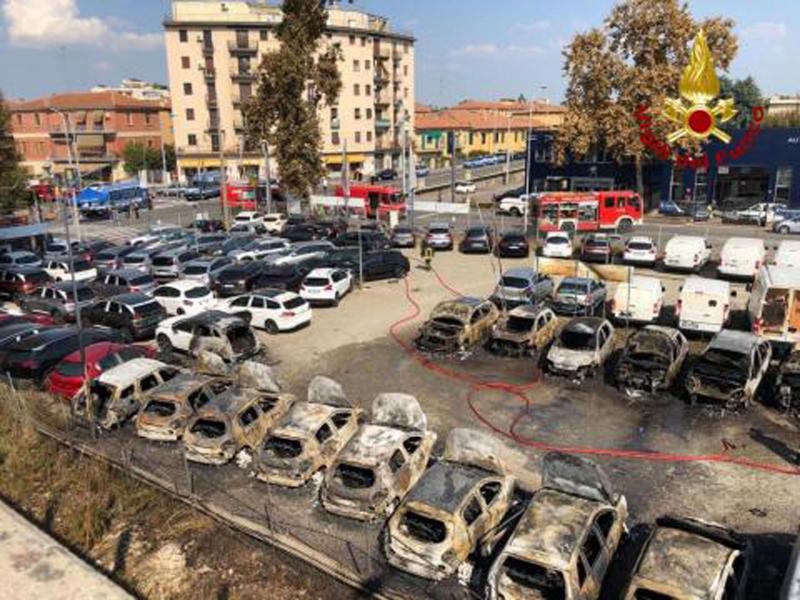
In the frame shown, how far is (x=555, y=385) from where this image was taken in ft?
60.4

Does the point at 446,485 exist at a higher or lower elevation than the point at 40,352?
higher

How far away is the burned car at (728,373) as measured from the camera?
16.1m

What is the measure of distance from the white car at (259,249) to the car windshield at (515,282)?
12856mm

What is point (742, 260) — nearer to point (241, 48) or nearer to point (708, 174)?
point (708, 174)

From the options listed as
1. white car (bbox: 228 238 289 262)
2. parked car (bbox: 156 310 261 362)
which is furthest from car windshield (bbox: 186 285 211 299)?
white car (bbox: 228 238 289 262)

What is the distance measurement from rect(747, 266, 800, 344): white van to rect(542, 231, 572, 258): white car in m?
14.7

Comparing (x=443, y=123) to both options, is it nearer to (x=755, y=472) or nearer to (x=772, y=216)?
(x=772, y=216)

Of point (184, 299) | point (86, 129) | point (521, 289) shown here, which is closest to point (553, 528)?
point (521, 289)

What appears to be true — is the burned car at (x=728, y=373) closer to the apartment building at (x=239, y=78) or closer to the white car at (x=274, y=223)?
the white car at (x=274, y=223)

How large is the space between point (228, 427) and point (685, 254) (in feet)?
79.7

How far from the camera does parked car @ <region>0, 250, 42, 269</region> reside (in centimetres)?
3351

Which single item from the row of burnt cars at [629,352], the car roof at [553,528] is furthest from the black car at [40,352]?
the car roof at [553,528]

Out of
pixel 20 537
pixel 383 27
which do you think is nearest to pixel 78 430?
pixel 20 537

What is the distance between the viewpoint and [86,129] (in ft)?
275
